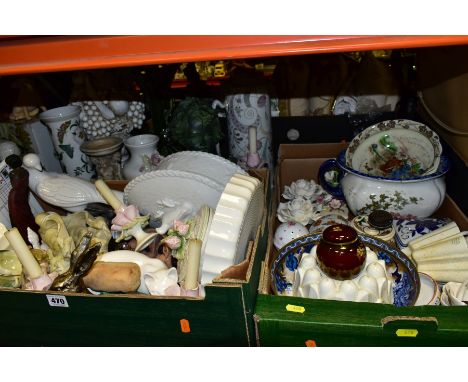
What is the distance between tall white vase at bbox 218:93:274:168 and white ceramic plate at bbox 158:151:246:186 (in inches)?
11.1

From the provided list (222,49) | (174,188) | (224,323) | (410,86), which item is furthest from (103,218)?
(410,86)

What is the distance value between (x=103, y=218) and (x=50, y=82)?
0.62m

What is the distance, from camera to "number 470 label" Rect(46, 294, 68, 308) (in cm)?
74

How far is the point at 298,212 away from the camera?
1.04 m

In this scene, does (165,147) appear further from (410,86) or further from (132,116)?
(410,86)

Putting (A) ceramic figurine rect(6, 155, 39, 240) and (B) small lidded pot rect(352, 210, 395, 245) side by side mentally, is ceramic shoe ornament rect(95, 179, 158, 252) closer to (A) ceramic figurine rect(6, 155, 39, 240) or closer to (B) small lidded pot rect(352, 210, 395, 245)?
(A) ceramic figurine rect(6, 155, 39, 240)

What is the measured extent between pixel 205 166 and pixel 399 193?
0.41 meters

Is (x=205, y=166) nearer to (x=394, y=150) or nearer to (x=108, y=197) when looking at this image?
(x=108, y=197)

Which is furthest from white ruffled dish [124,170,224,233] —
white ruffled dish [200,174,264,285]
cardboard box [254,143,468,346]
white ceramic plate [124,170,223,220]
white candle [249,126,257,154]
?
white candle [249,126,257,154]

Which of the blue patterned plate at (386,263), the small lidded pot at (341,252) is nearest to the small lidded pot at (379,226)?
the blue patterned plate at (386,263)

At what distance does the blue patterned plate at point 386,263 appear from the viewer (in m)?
0.79

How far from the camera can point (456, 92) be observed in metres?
0.97

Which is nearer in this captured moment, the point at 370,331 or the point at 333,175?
the point at 370,331

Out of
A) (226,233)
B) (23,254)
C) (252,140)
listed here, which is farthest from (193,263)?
(252,140)
